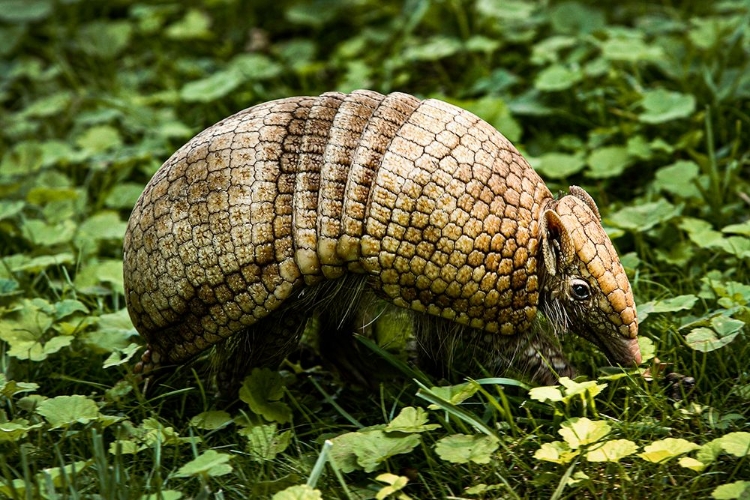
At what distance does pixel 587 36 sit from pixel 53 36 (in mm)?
4692

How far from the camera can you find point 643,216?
216 inches

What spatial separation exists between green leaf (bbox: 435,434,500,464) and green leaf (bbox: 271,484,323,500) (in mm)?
537

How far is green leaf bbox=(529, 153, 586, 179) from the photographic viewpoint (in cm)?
610

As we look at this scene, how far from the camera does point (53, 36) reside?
867 centimetres

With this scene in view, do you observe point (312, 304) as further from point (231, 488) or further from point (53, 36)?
point (53, 36)

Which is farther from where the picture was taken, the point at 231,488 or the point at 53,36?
the point at 53,36

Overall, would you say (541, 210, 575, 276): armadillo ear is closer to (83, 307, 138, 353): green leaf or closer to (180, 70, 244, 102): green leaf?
(83, 307, 138, 353): green leaf

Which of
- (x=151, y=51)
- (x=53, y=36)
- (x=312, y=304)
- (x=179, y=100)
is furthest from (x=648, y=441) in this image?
(x=53, y=36)

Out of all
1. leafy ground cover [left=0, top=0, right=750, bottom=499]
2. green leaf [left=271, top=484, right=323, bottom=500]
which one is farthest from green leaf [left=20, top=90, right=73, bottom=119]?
green leaf [left=271, top=484, right=323, bottom=500]

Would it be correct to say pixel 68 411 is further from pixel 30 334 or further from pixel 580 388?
pixel 580 388

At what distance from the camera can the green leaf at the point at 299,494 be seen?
3514 mm

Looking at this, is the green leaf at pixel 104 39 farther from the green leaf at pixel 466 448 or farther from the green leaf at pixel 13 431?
the green leaf at pixel 466 448

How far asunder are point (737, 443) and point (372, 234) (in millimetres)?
1614

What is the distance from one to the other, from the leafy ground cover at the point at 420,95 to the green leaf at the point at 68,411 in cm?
1
